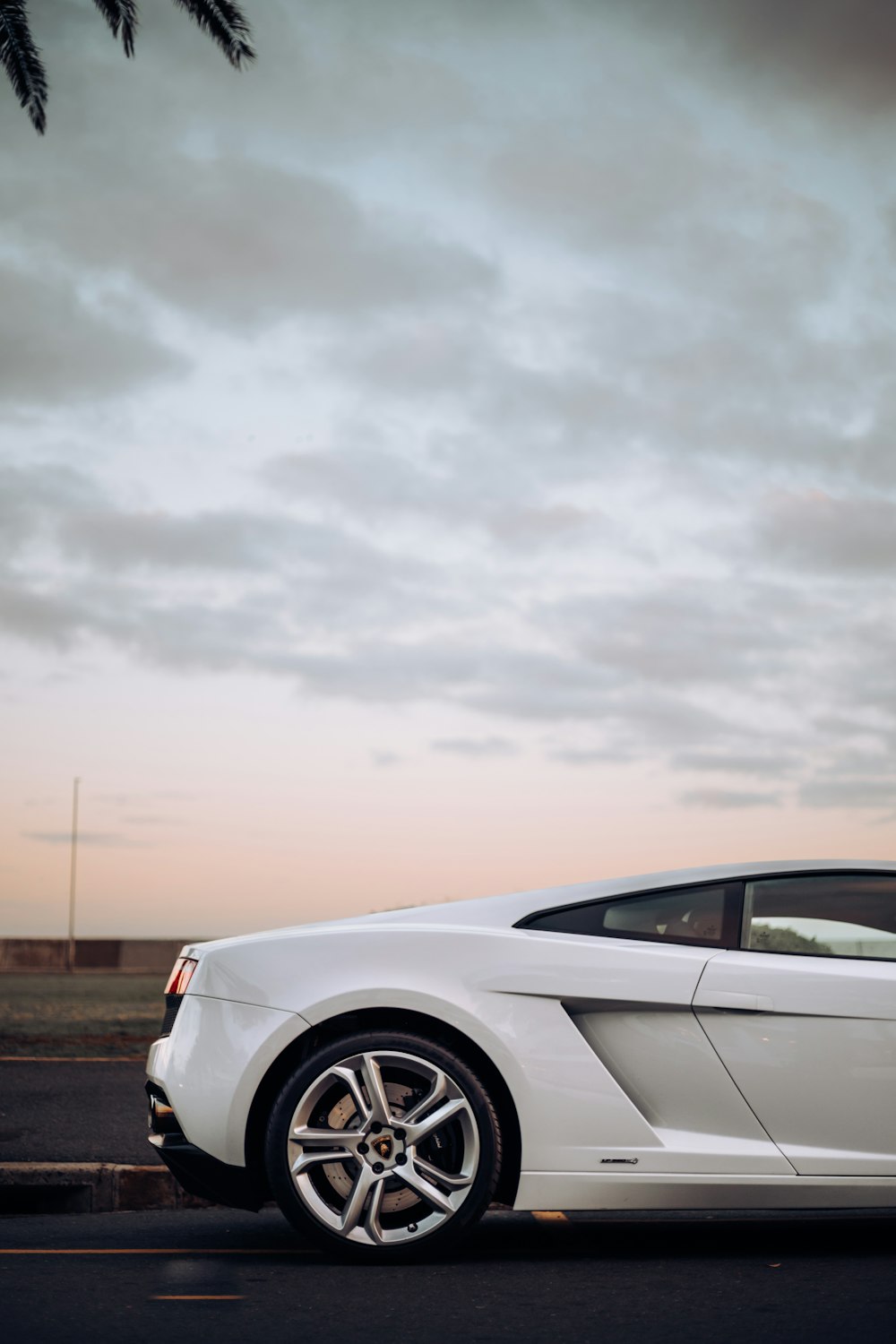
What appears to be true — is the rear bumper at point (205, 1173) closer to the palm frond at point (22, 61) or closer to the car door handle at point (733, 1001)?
the car door handle at point (733, 1001)

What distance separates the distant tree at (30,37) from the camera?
13430 millimetres

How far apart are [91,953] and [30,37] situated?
21221 millimetres

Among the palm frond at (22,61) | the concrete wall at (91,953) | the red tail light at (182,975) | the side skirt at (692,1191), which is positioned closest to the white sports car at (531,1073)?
the side skirt at (692,1191)

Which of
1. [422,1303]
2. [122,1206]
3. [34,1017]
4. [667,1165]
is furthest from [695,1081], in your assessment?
[34,1017]

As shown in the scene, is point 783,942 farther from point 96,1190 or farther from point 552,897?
point 96,1190

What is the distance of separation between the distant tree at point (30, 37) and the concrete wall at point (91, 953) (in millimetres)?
20013

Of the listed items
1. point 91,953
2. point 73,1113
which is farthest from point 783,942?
point 91,953

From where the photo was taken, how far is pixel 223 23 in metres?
14.0

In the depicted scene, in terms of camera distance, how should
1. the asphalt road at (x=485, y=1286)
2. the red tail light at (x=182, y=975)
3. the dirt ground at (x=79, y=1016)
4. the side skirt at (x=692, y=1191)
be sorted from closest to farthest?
the asphalt road at (x=485, y=1286) < the side skirt at (x=692, y=1191) < the red tail light at (x=182, y=975) < the dirt ground at (x=79, y=1016)

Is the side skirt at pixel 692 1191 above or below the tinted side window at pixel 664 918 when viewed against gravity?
below

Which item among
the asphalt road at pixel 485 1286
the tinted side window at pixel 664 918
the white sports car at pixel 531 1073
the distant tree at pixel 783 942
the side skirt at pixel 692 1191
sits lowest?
the asphalt road at pixel 485 1286

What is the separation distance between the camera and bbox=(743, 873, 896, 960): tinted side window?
496 cm

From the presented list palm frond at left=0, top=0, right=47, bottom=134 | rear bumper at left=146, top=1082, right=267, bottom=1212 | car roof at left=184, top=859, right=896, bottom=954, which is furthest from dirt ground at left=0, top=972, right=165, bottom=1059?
palm frond at left=0, top=0, right=47, bottom=134

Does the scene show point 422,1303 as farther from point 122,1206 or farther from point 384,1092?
point 122,1206
